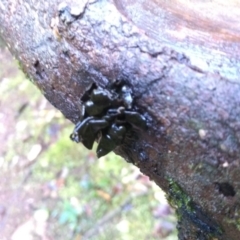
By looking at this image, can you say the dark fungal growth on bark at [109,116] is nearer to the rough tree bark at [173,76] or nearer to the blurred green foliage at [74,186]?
the rough tree bark at [173,76]

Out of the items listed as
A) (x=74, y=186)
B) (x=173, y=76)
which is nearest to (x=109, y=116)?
(x=173, y=76)

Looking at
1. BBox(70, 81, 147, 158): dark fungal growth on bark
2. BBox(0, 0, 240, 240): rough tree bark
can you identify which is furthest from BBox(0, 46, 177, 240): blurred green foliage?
BBox(70, 81, 147, 158): dark fungal growth on bark

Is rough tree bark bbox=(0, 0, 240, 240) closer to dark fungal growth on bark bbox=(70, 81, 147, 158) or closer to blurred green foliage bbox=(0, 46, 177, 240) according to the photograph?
dark fungal growth on bark bbox=(70, 81, 147, 158)

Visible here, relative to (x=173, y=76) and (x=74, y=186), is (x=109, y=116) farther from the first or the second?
(x=74, y=186)

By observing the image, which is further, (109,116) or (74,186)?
(74,186)

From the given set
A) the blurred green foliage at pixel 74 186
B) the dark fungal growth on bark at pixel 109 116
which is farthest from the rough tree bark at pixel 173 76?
the blurred green foliage at pixel 74 186

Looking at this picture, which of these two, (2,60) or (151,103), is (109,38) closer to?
(151,103)
